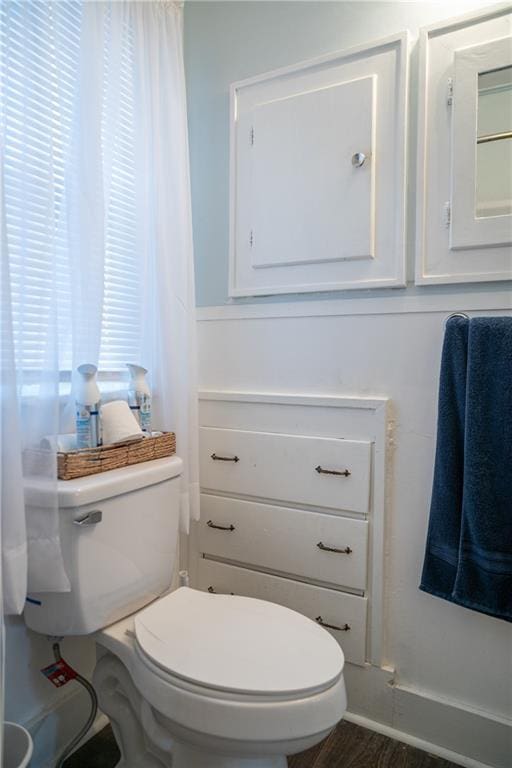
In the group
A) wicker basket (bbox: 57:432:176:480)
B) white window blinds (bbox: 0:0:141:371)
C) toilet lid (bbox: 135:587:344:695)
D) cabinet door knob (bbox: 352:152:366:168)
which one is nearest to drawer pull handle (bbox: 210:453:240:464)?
wicker basket (bbox: 57:432:176:480)

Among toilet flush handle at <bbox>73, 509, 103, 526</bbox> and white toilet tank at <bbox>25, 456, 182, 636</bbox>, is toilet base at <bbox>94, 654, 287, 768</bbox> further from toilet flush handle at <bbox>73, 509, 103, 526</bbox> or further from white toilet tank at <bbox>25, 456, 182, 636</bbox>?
toilet flush handle at <bbox>73, 509, 103, 526</bbox>

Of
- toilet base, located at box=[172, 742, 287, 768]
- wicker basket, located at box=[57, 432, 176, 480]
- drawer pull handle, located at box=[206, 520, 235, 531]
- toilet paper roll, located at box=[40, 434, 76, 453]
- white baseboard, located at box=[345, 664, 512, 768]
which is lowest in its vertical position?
white baseboard, located at box=[345, 664, 512, 768]

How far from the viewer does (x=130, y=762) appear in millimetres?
1103

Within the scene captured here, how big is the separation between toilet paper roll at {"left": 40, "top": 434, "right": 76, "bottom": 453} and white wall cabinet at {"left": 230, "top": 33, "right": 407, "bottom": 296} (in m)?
0.71

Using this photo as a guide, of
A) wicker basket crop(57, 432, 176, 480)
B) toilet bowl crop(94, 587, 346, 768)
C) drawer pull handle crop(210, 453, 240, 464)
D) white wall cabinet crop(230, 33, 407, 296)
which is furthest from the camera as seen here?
drawer pull handle crop(210, 453, 240, 464)

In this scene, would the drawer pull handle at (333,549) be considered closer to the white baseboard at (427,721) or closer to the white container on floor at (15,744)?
the white baseboard at (427,721)

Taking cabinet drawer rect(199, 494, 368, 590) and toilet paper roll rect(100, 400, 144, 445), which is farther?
cabinet drawer rect(199, 494, 368, 590)

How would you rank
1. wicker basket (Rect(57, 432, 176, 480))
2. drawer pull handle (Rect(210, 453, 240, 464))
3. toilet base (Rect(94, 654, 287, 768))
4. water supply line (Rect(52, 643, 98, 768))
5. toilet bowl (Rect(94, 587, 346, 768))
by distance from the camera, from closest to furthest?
toilet bowl (Rect(94, 587, 346, 768)), toilet base (Rect(94, 654, 287, 768)), wicker basket (Rect(57, 432, 176, 480)), water supply line (Rect(52, 643, 98, 768)), drawer pull handle (Rect(210, 453, 240, 464))

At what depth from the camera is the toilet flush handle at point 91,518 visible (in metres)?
1.03

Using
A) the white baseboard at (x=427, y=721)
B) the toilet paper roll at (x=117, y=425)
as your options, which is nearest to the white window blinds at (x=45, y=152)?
the toilet paper roll at (x=117, y=425)

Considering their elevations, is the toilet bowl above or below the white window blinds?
below

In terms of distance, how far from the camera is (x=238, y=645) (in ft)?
3.20

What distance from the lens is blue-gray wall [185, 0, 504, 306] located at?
4.48ft

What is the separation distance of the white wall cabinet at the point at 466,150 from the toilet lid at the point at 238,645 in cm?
95
